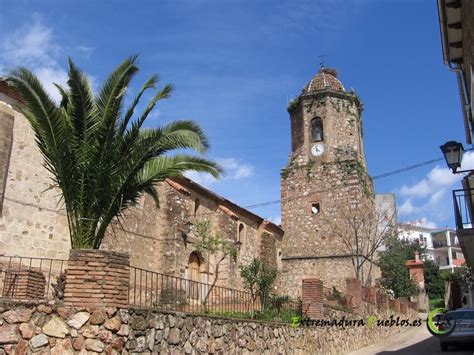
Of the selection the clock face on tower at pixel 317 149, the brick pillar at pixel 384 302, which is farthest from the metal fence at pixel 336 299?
the clock face on tower at pixel 317 149

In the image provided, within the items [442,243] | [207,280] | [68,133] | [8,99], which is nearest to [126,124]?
[68,133]

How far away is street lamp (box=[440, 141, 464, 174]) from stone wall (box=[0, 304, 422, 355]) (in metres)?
6.08

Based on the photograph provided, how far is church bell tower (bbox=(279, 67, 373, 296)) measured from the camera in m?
29.1

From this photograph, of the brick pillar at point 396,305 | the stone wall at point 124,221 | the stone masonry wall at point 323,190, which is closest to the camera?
the stone wall at point 124,221

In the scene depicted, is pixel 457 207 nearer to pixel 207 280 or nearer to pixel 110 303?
pixel 110 303

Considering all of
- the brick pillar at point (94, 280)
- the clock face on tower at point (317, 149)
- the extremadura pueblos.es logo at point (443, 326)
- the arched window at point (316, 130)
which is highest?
the arched window at point (316, 130)

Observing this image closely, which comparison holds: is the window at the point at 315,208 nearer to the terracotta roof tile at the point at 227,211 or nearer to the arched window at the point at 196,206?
the terracotta roof tile at the point at 227,211

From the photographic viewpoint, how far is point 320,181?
98.4ft

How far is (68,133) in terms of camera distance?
9633 millimetres

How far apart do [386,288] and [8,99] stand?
82.8 feet

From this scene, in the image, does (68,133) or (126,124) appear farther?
(126,124)

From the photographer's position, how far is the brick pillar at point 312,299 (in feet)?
54.1

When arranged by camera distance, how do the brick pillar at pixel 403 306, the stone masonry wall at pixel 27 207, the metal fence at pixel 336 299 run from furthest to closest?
the brick pillar at pixel 403 306 → the metal fence at pixel 336 299 → the stone masonry wall at pixel 27 207

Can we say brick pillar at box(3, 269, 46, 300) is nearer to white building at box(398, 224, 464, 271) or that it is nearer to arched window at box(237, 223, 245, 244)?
arched window at box(237, 223, 245, 244)
